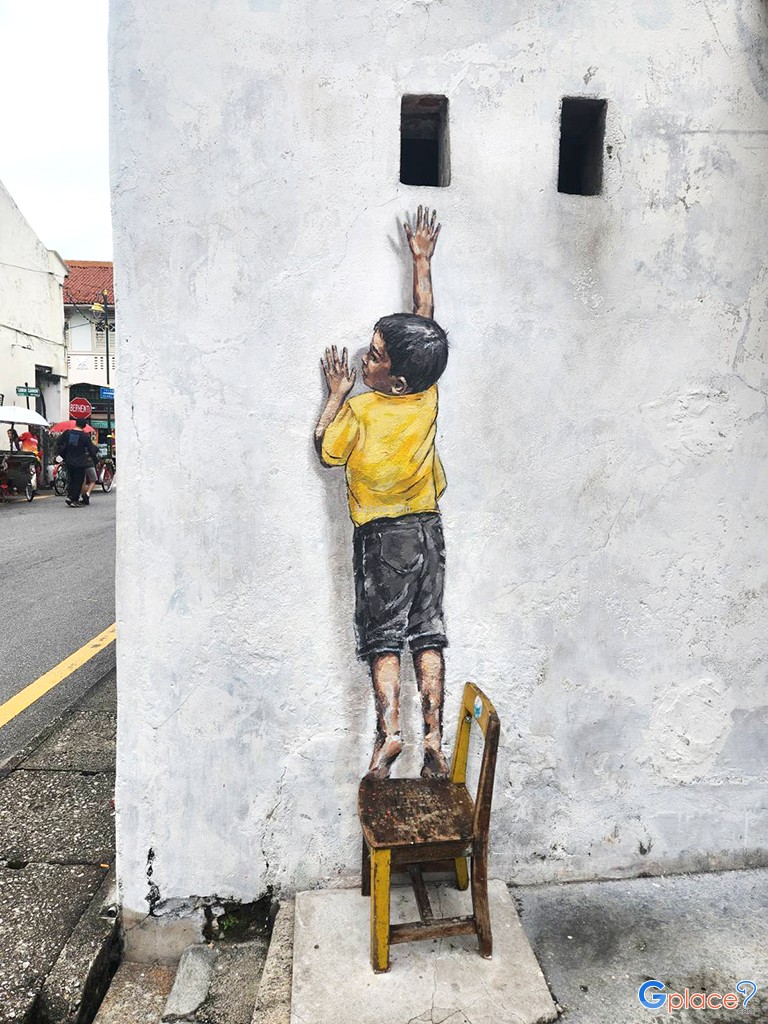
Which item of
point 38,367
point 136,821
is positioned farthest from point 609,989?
point 38,367

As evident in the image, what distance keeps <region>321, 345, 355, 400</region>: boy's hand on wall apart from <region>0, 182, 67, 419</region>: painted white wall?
728 inches

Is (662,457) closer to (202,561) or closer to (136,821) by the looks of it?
(202,561)

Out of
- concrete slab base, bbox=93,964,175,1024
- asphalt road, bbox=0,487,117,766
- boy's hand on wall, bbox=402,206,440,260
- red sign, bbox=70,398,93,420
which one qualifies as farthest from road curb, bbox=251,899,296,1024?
red sign, bbox=70,398,93,420

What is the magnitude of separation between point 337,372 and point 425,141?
1134 mm

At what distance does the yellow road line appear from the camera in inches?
186

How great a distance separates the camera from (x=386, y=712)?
258 centimetres

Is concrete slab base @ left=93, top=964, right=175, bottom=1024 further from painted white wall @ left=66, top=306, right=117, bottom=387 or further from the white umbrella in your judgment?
painted white wall @ left=66, top=306, right=117, bottom=387

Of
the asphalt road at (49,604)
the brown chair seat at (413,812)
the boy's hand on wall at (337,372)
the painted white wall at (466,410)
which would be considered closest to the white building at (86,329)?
the asphalt road at (49,604)

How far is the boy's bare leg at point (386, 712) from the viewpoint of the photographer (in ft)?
8.40

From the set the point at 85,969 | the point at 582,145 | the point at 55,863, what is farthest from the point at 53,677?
the point at 582,145

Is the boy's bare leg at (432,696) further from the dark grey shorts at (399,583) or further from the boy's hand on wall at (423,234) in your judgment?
the boy's hand on wall at (423,234)

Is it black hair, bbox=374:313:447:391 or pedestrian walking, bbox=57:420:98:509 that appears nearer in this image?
black hair, bbox=374:313:447:391

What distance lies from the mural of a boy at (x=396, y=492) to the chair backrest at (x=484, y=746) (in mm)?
84

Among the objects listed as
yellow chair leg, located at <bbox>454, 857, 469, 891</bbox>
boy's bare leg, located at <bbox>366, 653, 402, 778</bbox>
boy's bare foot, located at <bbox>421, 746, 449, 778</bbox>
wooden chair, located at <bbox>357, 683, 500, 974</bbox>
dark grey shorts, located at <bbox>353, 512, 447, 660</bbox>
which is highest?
dark grey shorts, located at <bbox>353, 512, 447, 660</bbox>
